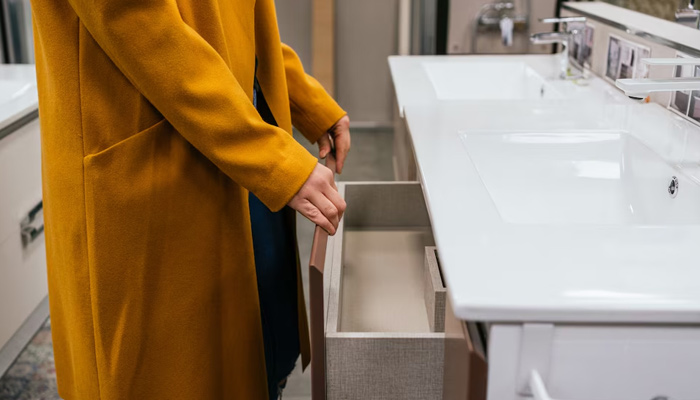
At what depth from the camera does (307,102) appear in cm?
118

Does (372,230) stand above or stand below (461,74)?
below

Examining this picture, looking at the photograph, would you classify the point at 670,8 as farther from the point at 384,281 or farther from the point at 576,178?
the point at 384,281

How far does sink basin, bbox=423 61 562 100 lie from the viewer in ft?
6.95

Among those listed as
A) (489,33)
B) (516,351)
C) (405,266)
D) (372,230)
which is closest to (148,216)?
(516,351)

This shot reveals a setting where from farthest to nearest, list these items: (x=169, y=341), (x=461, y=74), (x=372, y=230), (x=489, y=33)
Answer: (x=489, y=33)
(x=461, y=74)
(x=372, y=230)
(x=169, y=341)

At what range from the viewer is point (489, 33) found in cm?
286

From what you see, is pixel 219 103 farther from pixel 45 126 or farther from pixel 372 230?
pixel 372 230

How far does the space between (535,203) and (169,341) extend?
63cm

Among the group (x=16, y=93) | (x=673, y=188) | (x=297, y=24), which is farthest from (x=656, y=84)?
(x=297, y=24)

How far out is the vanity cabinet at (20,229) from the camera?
5.36ft

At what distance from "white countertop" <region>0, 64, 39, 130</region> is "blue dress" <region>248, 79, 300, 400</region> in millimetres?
863

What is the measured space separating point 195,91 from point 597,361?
0.52 metres

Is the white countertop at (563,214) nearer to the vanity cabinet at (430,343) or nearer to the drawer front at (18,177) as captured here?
the vanity cabinet at (430,343)

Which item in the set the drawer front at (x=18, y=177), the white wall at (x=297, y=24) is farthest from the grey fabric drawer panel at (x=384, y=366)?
the white wall at (x=297, y=24)
